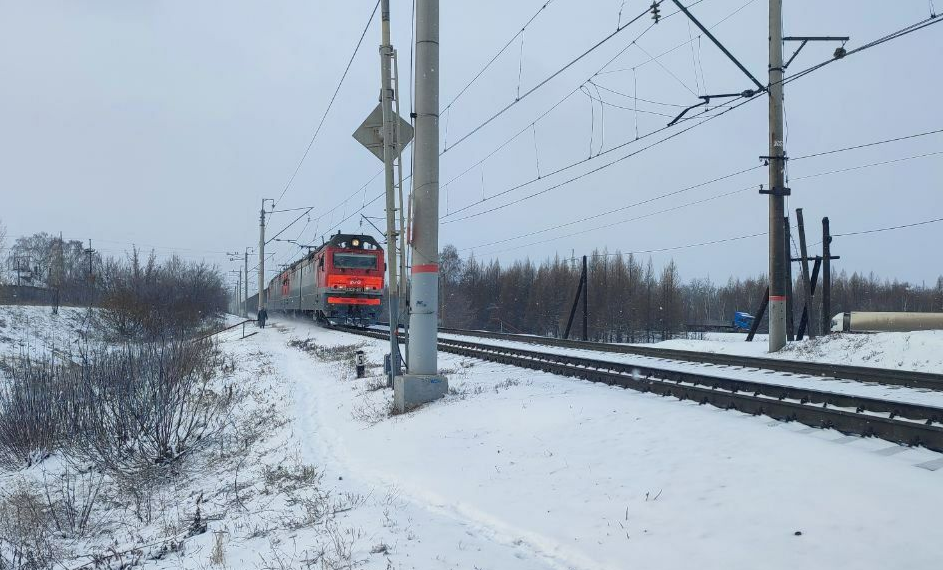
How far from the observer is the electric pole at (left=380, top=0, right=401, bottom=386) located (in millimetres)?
11086

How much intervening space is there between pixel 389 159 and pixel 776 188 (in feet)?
39.8

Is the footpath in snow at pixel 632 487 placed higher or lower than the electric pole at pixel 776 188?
lower

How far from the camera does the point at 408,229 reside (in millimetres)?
10859

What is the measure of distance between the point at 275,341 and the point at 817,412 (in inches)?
1098

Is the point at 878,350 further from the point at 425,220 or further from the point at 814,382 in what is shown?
the point at 425,220

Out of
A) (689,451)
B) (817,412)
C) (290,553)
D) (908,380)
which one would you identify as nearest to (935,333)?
(908,380)

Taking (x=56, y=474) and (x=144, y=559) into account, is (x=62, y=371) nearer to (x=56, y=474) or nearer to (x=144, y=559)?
(x=56, y=474)

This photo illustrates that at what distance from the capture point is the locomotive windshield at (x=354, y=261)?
97.6 feet

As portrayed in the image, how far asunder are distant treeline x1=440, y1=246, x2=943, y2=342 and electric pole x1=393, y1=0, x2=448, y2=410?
47.4m

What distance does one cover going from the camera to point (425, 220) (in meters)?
10.8

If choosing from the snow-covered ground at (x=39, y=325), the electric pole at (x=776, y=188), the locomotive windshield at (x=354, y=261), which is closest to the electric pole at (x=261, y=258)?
the snow-covered ground at (x=39, y=325)

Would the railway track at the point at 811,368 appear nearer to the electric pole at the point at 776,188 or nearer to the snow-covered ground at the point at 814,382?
the snow-covered ground at the point at 814,382

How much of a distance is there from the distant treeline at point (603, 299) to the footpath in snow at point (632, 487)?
50.1m

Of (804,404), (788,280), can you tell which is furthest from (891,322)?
(804,404)
